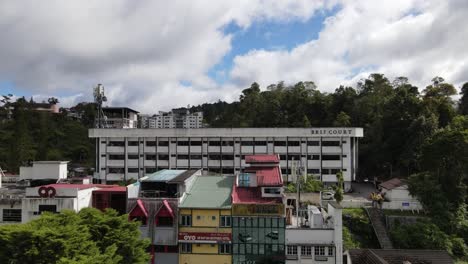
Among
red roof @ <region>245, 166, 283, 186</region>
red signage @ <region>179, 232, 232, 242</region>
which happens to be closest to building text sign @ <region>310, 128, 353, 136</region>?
red roof @ <region>245, 166, 283, 186</region>

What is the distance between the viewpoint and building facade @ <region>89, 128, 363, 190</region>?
198 feet

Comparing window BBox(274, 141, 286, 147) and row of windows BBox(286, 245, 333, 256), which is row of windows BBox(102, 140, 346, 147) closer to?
window BBox(274, 141, 286, 147)

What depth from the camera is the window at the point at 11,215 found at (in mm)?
33750

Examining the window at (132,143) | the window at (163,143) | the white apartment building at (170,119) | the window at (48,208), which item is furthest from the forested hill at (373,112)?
the white apartment building at (170,119)

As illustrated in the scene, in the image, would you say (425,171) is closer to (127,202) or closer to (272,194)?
(272,194)

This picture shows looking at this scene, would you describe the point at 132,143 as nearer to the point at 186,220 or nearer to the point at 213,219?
the point at 186,220

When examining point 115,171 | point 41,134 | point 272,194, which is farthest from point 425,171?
point 41,134

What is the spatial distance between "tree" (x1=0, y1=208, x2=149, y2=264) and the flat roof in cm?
3658

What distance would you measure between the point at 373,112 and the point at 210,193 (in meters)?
45.3

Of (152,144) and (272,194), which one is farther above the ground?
(152,144)

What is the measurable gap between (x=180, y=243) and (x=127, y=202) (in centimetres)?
623

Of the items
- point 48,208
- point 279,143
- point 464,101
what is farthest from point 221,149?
point 464,101

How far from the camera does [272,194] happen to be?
33.1m

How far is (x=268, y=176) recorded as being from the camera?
113 ft
